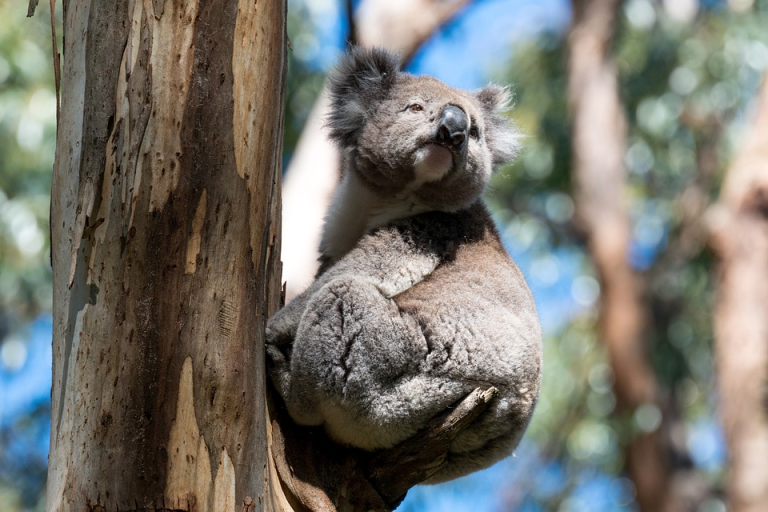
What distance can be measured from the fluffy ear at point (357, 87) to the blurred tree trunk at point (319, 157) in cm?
14

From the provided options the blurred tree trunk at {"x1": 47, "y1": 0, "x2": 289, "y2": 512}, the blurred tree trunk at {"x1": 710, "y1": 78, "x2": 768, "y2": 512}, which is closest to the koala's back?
the blurred tree trunk at {"x1": 47, "y1": 0, "x2": 289, "y2": 512}

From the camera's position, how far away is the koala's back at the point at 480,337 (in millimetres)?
2920

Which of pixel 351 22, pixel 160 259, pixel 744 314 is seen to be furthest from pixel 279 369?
pixel 744 314

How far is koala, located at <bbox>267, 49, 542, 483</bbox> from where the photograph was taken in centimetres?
278

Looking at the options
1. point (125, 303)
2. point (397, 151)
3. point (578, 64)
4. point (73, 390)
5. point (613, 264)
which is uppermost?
point (578, 64)

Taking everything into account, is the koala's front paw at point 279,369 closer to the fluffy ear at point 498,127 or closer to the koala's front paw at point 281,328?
the koala's front paw at point 281,328

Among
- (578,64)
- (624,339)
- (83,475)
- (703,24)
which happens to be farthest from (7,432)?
(703,24)

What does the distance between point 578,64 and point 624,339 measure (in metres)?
3.71

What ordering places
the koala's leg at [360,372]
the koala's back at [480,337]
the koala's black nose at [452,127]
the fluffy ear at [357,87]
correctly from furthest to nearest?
the fluffy ear at [357,87] → the koala's black nose at [452,127] → the koala's back at [480,337] → the koala's leg at [360,372]

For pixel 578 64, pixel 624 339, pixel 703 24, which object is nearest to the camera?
pixel 624 339

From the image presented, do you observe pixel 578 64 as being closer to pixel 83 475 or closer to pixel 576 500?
pixel 576 500

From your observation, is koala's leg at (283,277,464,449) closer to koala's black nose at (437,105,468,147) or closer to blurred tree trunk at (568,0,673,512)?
koala's black nose at (437,105,468,147)

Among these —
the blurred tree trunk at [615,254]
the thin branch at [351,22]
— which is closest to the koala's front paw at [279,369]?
the thin branch at [351,22]

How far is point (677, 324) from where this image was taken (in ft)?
41.5
